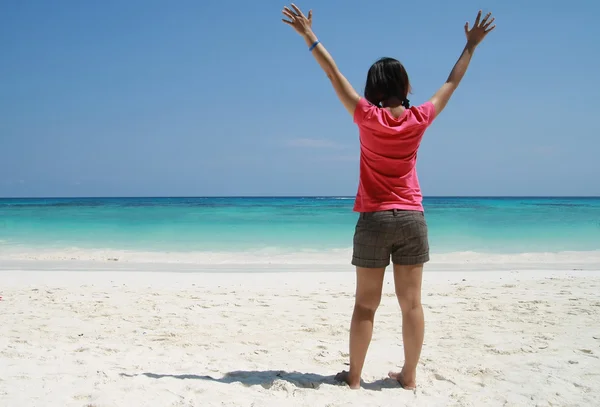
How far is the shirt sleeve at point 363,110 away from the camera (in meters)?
2.47

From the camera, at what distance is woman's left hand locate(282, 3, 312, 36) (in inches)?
100

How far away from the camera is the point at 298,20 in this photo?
2.55m

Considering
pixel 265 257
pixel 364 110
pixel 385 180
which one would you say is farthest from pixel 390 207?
pixel 265 257

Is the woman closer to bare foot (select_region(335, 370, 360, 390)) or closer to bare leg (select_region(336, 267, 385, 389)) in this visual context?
bare leg (select_region(336, 267, 385, 389))

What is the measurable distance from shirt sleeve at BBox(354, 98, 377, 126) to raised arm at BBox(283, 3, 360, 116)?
0.07 feet

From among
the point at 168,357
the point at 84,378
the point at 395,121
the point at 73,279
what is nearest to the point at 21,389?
the point at 84,378

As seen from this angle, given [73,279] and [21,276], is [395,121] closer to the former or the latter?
[73,279]

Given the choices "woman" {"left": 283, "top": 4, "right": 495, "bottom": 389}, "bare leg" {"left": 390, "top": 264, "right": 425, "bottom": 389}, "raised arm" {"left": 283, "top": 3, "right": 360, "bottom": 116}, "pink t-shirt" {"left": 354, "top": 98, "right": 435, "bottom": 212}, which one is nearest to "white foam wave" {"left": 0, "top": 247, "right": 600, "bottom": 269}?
"bare leg" {"left": 390, "top": 264, "right": 425, "bottom": 389}

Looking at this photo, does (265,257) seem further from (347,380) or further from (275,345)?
(347,380)

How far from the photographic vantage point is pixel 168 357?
11.1 feet

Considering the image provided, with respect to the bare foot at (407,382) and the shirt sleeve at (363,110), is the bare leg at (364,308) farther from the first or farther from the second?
the shirt sleeve at (363,110)

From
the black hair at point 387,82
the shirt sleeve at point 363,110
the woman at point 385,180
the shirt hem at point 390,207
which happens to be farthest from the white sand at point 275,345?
the black hair at point 387,82

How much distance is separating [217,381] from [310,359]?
82 cm

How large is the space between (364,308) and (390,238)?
0.44m
